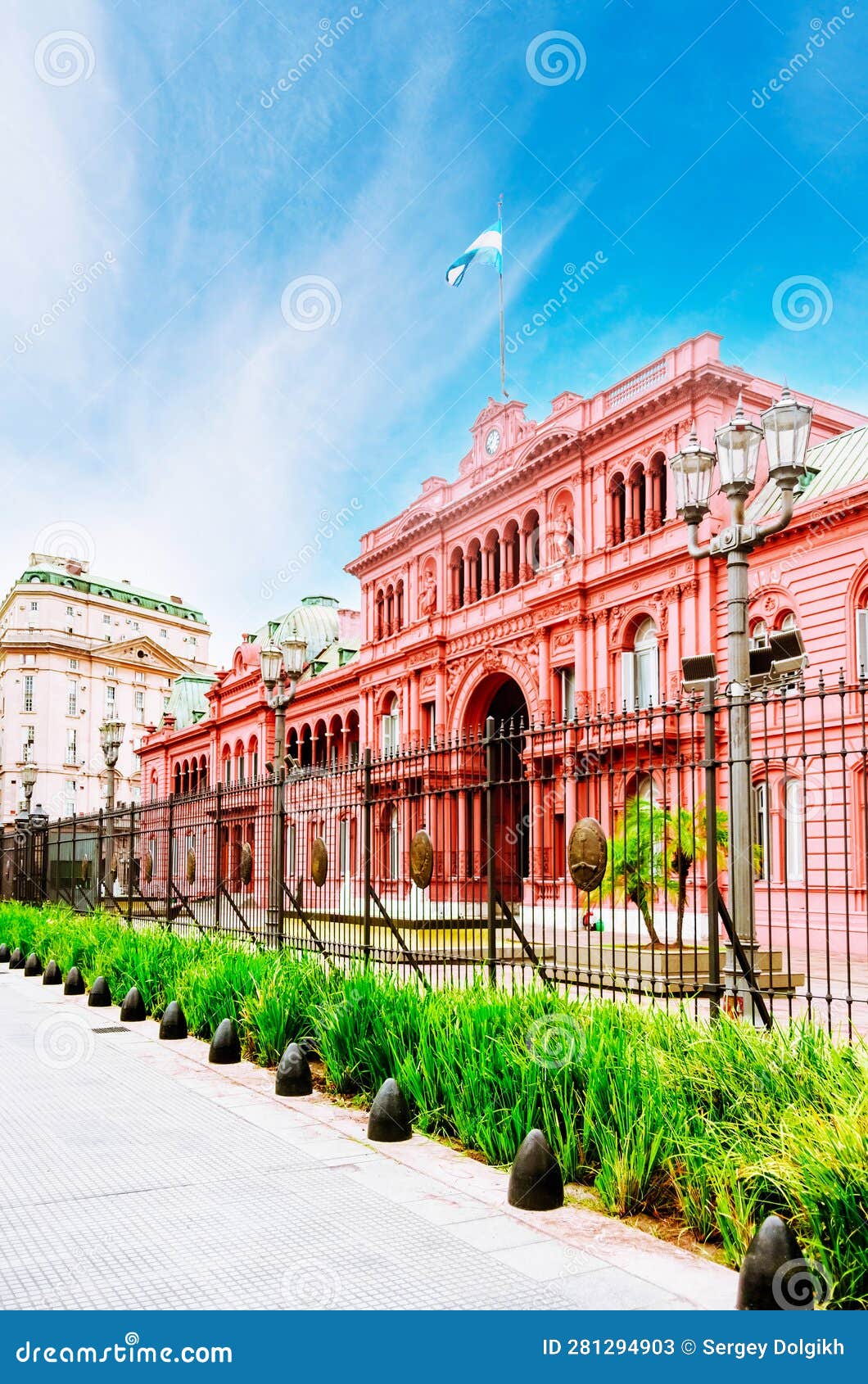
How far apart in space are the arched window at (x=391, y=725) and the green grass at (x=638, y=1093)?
28.6 meters

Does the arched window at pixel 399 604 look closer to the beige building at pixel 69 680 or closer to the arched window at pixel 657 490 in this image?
the arched window at pixel 657 490

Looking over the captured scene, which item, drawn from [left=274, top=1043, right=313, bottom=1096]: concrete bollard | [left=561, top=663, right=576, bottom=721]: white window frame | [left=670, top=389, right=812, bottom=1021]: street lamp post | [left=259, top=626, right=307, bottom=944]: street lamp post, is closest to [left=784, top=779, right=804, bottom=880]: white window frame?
[left=561, top=663, right=576, bottom=721]: white window frame

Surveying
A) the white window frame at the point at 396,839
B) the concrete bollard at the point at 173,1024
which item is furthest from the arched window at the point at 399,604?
the concrete bollard at the point at 173,1024

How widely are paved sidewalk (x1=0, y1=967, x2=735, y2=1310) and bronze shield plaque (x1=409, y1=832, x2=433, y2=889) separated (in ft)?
9.56

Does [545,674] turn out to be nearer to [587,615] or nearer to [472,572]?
[587,615]

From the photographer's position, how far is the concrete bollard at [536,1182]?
202 inches

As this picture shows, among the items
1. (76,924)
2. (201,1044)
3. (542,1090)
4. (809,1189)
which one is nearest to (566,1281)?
(809,1189)

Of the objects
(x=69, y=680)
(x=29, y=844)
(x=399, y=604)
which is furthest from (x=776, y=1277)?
(x=69, y=680)

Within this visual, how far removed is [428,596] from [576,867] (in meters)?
28.5

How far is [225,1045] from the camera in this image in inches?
357

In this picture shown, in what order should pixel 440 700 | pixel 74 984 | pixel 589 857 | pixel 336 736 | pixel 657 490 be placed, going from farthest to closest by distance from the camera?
pixel 336 736 < pixel 440 700 < pixel 657 490 < pixel 74 984 < pixel 589 857

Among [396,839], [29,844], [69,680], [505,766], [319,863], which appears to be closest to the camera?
[396,839]

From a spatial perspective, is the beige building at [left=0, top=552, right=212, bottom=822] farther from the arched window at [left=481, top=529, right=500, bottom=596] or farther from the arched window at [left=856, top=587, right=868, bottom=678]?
the arched window at [left=856, top=587, right=868, bottom=678]

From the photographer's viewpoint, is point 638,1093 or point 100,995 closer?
point 638,1093
